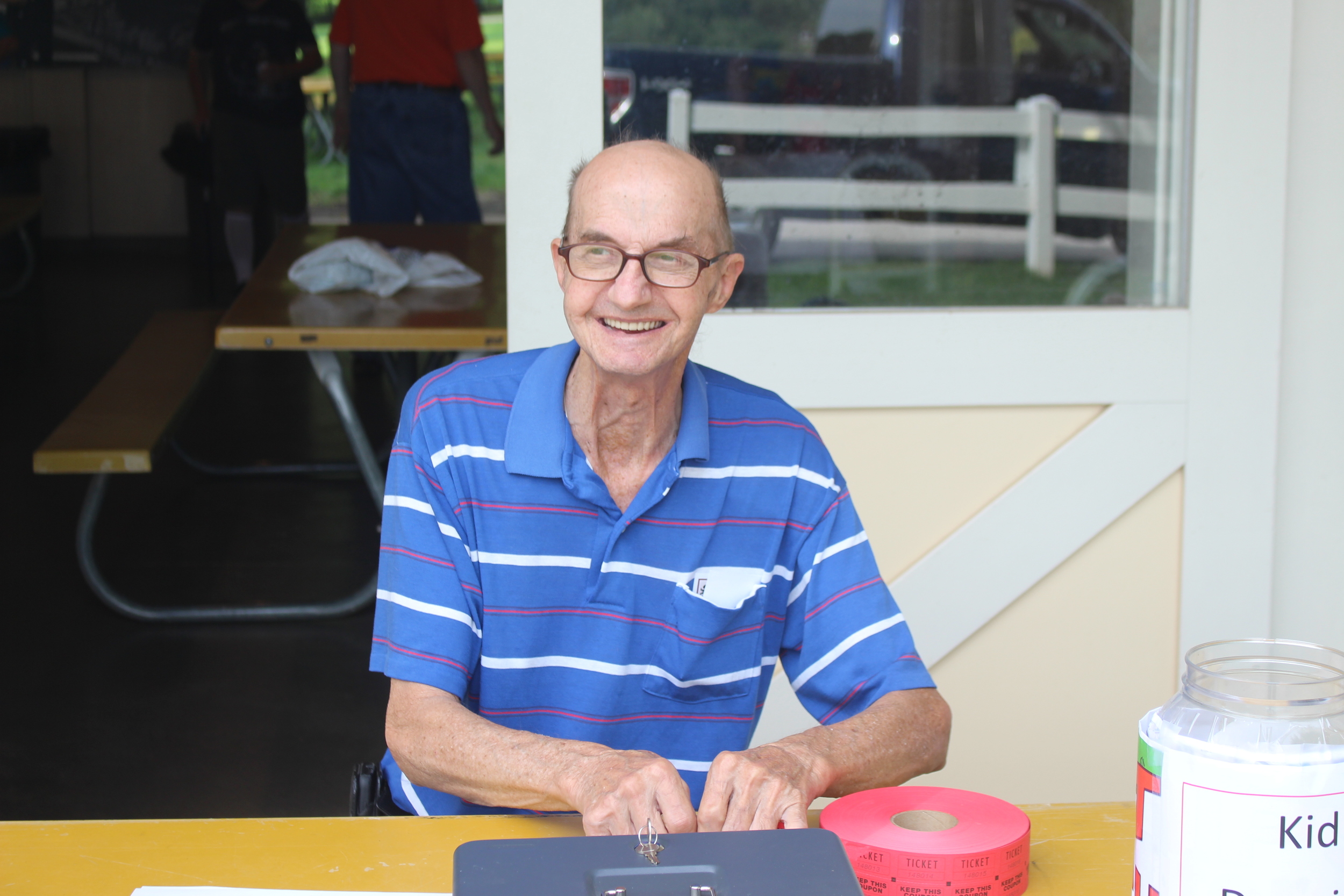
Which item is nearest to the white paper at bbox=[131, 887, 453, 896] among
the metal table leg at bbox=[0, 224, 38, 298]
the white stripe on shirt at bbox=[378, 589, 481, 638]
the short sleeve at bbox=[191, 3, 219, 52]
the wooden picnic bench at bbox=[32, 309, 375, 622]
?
the white stripe on shirt at bbox=[378, 589, 481, 638]

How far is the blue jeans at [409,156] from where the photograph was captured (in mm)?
5105

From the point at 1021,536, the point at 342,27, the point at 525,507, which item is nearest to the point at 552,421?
the point at 525,507

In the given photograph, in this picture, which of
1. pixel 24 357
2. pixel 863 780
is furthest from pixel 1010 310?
pixel 24 357

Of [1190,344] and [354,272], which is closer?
[1190,344]

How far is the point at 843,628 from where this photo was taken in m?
1.43

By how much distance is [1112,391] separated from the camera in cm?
228

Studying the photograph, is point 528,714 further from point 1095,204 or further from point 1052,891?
point 1095,204

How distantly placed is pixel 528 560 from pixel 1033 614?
1232 mm

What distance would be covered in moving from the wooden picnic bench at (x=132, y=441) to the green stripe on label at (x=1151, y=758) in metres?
2.94

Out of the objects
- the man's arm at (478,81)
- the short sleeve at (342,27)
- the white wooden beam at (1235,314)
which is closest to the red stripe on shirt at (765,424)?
the white wooden beam at (1235,314)

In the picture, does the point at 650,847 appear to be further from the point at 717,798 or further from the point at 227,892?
the point at 227,892

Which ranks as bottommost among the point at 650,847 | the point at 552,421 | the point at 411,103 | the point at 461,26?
the point at 650,847

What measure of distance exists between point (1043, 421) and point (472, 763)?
1.37 metres

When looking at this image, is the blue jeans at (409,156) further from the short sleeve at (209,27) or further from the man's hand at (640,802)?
the man's hand at (640,802)
